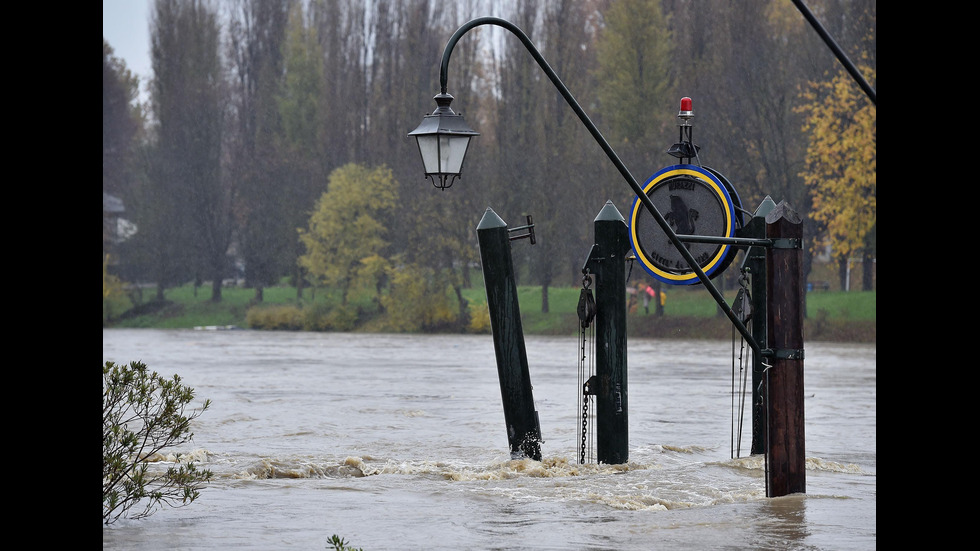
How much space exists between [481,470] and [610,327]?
243 centimetres

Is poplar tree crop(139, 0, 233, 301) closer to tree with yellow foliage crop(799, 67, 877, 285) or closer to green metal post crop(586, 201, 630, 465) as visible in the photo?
tree with yellow foliage crop(799, 67, 877, 285)

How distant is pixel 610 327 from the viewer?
11.2m

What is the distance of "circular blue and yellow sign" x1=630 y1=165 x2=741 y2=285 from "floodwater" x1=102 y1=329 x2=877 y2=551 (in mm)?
1709

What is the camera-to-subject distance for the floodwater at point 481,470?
8406mm

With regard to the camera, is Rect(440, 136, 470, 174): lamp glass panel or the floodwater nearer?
Rect(440, 136, 470, 174): lamp glass panel

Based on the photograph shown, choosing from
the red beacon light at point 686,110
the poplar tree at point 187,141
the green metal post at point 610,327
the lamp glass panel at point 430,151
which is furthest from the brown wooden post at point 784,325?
Answer: the poplar tree at point 187,141

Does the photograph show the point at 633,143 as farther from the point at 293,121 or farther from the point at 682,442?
the point at 682,442

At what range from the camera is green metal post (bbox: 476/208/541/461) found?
11703 millimetres

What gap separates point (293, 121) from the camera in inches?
2435

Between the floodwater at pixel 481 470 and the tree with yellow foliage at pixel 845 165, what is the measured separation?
8472 mm

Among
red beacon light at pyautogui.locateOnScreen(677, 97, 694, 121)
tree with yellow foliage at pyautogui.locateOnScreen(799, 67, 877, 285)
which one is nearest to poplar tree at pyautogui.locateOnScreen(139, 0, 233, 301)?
tree with yellow foliage at pyautogui.locateOnScreen(799, 67, 877, 285)
